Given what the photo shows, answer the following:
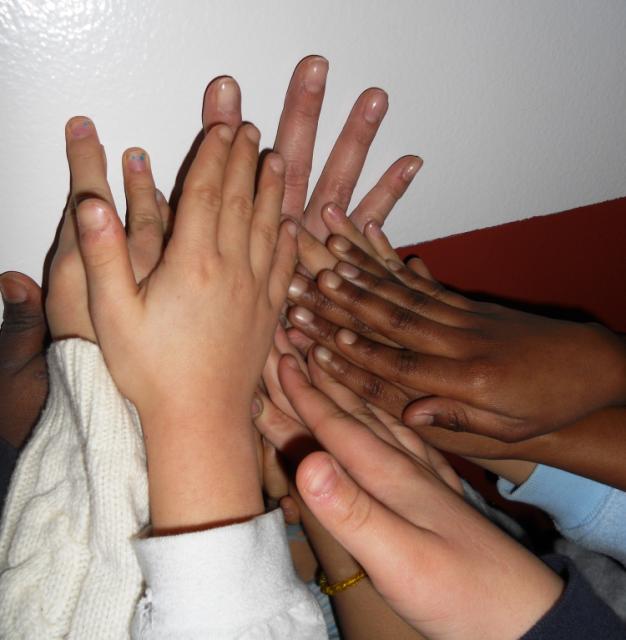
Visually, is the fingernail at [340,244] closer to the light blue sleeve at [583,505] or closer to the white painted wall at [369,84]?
the white painted wall at [369,84]

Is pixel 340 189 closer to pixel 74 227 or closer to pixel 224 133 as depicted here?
pixel 224 133

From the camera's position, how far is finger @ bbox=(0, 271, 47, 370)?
2.26 feet

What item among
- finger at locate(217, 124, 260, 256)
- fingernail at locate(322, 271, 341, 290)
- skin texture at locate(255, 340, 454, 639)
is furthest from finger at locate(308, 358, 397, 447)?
finger at locate(217, 124, 260, 256)

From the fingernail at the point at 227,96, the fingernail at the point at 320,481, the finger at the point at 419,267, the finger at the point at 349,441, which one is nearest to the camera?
the fingernail at the point at 320,481

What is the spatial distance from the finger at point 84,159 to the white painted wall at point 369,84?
16 mm

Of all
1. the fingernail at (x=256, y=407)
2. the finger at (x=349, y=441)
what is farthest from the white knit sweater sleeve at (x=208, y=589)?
the fingernail at (x=256, y=407)

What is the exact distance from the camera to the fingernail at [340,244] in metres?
0.76

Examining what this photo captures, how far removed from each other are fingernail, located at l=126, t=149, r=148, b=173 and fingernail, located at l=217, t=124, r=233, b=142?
10cm

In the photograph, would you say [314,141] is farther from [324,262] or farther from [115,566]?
[115,566]

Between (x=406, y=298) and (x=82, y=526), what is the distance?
0.47 m

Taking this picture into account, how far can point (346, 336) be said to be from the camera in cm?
73

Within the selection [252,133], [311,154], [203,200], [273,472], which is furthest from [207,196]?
[273,472]

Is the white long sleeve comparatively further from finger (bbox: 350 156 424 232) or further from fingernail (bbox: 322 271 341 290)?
finger (bbox: 350 156 424 232)

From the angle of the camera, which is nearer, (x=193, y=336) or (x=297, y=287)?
(x=193, y=336)
